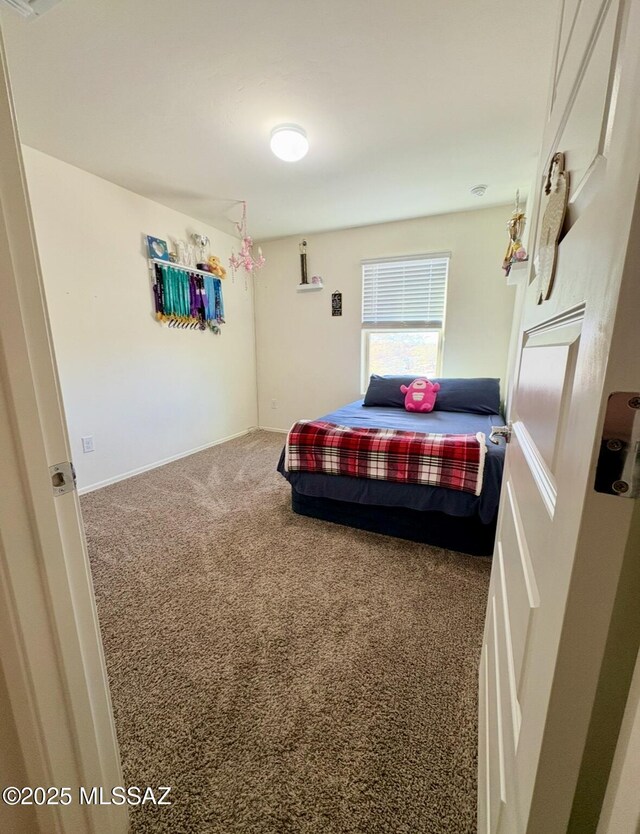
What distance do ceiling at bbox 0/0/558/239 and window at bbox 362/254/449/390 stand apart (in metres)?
0.88

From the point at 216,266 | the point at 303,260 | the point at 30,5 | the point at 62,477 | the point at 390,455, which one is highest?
the point at 30,5

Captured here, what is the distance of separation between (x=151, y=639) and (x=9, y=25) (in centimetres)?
263

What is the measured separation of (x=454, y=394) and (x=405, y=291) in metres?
1.33

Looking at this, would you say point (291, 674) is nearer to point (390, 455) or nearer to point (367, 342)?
point (390, 455)

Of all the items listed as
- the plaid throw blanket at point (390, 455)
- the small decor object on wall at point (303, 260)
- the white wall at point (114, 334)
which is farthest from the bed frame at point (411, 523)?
the small decor object on wall at point (303, 260)

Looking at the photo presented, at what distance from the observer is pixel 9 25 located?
4.48ft

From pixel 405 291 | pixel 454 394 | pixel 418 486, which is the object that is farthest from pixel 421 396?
pixel 418 486

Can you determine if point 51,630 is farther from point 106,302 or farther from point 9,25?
point 106,302

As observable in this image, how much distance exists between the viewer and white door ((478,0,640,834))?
30cm

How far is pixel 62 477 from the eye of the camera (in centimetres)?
60

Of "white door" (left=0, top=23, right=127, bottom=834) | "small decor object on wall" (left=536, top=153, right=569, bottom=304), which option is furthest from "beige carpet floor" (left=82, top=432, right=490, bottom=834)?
"small decor object on wall" (left=536, top=153, right=569, bottom=304)

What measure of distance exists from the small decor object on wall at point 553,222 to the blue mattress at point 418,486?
136 cm

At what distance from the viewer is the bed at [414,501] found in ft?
6.05

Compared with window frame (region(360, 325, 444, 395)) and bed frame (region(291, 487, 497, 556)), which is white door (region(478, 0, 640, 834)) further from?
window frame (region(360, 325, 444, 395))
